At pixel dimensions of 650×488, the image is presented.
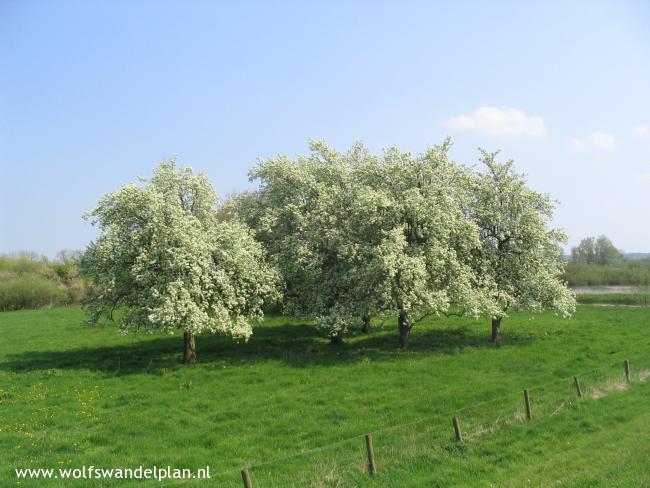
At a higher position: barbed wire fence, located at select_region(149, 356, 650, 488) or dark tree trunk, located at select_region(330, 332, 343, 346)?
dark tree trunk, located at select_region(330, 332, 343, 346)

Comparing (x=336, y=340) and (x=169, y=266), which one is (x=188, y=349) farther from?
(x=336, y=340)

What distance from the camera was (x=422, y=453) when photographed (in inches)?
730

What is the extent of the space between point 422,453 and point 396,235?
18.2 metres

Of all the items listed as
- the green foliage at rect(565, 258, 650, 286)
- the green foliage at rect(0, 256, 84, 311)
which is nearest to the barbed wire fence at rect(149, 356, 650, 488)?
the green foliage at rect(0, 256, 84, 311)

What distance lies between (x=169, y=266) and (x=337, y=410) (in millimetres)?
15556

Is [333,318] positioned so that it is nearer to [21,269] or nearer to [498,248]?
[498,248]

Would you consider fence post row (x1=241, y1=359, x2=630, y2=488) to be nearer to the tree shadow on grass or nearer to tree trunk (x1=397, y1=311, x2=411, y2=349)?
the tree shadow on grass

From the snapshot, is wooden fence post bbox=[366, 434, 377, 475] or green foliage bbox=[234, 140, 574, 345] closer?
wooden fence post bbox=[366, 434, 377, 475]

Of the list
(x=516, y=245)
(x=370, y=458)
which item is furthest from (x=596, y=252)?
(x=370, y=458)

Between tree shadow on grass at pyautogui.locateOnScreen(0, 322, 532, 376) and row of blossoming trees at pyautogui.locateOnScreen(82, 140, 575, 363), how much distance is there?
1943 mm

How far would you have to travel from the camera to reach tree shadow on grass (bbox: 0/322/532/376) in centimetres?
3516

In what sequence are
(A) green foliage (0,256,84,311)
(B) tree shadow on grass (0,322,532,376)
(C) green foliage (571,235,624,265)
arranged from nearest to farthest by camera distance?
(B) tree shadow on grass (0,322,532,376) → (A) green foliage (0,256,84,311) → (C) green foliage (571,235,624,265)

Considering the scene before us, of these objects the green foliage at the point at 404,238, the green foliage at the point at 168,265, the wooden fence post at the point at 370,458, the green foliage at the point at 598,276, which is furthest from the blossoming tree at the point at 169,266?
the green foliage at the point at 598,276

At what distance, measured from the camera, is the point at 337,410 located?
79.8ft
